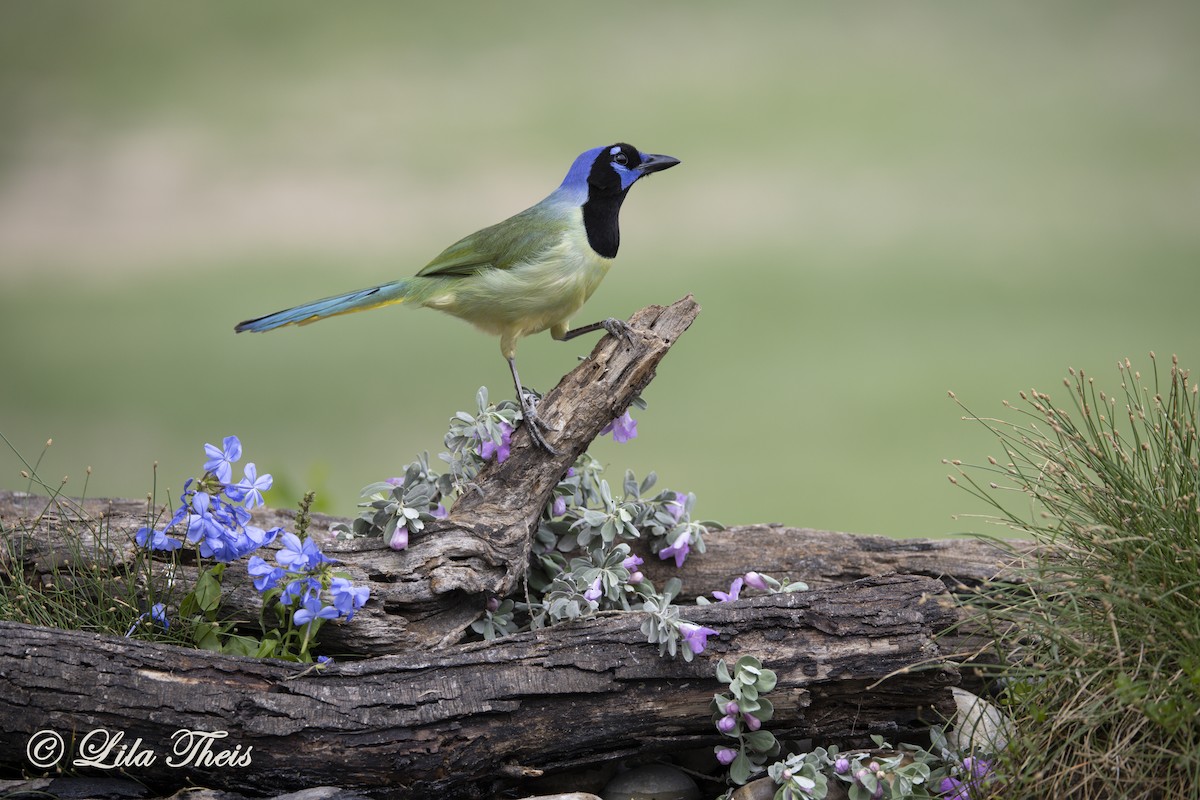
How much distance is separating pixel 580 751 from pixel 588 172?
214 cm

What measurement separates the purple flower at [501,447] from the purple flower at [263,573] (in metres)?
0.87

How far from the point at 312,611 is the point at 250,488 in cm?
44

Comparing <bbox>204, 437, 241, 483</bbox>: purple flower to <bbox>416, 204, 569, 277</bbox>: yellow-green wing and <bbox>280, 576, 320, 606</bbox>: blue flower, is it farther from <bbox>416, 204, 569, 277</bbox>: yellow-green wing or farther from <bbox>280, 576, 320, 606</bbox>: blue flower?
<bbox>416, 204, 569, 277</bbox>: yellow-green wing

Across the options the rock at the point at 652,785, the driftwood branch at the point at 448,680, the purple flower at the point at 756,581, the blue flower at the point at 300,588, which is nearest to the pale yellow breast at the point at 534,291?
the driftwood branch at the point at 448,680

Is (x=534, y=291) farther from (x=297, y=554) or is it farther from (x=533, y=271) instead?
(x=297, y=554)

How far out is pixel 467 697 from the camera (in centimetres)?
286

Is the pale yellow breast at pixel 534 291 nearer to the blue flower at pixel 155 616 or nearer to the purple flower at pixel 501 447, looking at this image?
the purple flower at pixel 501 447

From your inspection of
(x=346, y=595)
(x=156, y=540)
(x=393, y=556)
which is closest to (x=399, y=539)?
(x=393, y=556)

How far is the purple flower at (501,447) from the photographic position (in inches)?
147

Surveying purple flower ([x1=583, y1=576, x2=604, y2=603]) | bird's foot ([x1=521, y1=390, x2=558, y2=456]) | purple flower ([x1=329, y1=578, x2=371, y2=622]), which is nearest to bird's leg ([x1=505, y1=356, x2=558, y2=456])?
bird's foot ([x1=521, y1=390, x2=558, y2=456])

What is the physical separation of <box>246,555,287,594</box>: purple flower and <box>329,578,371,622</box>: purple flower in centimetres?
17

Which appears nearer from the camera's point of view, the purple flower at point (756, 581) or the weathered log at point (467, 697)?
the weathered log at point (467, 697)

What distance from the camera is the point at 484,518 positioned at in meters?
3.54

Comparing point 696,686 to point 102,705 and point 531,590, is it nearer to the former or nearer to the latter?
point 531,590
